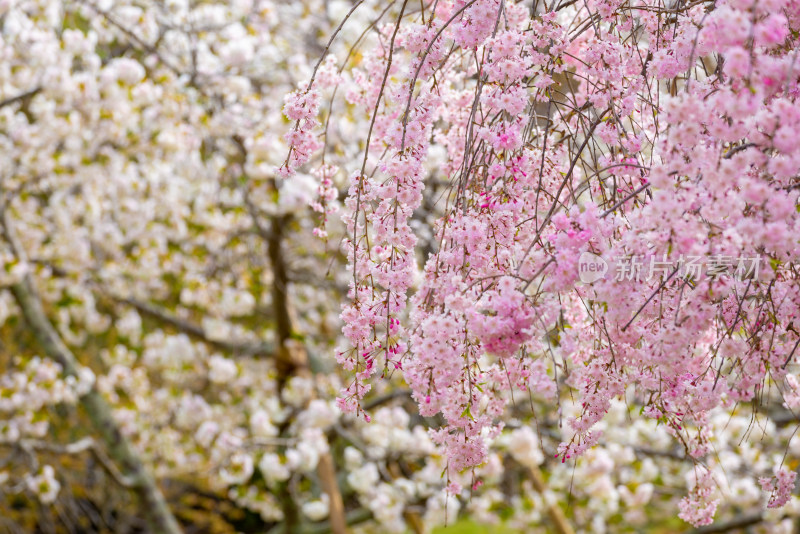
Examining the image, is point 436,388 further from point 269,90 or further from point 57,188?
point 57,188

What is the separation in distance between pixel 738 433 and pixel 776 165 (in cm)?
376

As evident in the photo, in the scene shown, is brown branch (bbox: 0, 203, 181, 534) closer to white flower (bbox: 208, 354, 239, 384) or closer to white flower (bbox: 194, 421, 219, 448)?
white flower (bbox: 194, 421, 219, 448)

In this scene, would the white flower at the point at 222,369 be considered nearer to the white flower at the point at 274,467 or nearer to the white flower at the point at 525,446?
the white flower at the point at 274,467

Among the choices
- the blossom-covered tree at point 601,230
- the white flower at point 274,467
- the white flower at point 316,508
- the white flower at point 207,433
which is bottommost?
the white flower at point 316,508

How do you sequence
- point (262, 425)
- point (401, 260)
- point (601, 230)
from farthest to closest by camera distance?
point (262, 425) → point (401, 260) → point (601, 230)

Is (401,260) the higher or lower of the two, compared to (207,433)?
higher

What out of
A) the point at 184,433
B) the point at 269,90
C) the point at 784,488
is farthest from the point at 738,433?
the point at 184,433

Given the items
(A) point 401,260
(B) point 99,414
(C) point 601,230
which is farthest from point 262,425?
(C) point 601,230

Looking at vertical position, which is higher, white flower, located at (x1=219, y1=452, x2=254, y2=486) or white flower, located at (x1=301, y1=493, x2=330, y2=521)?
white flower, located at (x1=219, y1=452, x2=254, y2=486)

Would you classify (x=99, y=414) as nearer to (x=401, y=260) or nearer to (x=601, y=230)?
(x=401, y=260)

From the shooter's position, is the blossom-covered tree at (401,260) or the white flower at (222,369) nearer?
the blossom-covered tree at (401,260)

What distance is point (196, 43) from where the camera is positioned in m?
4.67

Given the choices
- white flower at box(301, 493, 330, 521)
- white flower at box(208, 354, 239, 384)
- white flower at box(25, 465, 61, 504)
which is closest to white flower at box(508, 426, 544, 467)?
white flower at box(301, 493, 330, 521)

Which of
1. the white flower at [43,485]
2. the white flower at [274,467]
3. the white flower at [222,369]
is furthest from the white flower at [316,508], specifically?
the white flower at [43,485]
